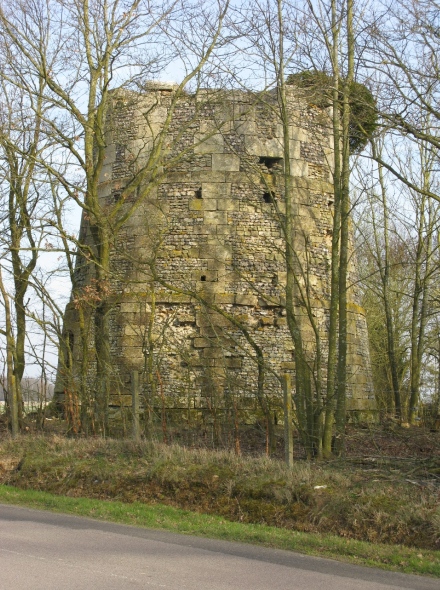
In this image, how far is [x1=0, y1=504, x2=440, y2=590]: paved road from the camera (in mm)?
5953

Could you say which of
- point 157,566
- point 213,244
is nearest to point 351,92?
point 213,244

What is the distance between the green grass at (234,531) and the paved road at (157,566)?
0.26m

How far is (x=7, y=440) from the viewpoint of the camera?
1460 cm

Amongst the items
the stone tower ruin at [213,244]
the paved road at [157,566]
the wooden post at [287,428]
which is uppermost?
the stone tower ruin at [213,244]

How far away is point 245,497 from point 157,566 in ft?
10.3

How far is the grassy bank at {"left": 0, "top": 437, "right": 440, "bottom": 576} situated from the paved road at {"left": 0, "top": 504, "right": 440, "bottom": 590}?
1.62ft

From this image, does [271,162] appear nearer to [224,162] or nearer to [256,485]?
[224,162]

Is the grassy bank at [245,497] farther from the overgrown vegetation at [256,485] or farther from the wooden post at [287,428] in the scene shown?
the wooden post at [287,428]

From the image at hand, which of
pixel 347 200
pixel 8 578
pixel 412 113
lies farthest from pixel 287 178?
pixel 8 578

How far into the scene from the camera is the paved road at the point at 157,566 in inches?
234

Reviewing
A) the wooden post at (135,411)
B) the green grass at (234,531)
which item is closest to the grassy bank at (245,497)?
the green grass at (234,531)

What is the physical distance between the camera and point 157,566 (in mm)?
6531

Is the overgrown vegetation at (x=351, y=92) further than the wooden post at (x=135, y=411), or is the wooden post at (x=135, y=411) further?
the wooden post at (x=135, y=411)

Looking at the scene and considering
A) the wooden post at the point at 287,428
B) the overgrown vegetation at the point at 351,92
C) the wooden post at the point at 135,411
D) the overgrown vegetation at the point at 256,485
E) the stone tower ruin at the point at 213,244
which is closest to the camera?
the overgrown vegetation at the point at 256,485
